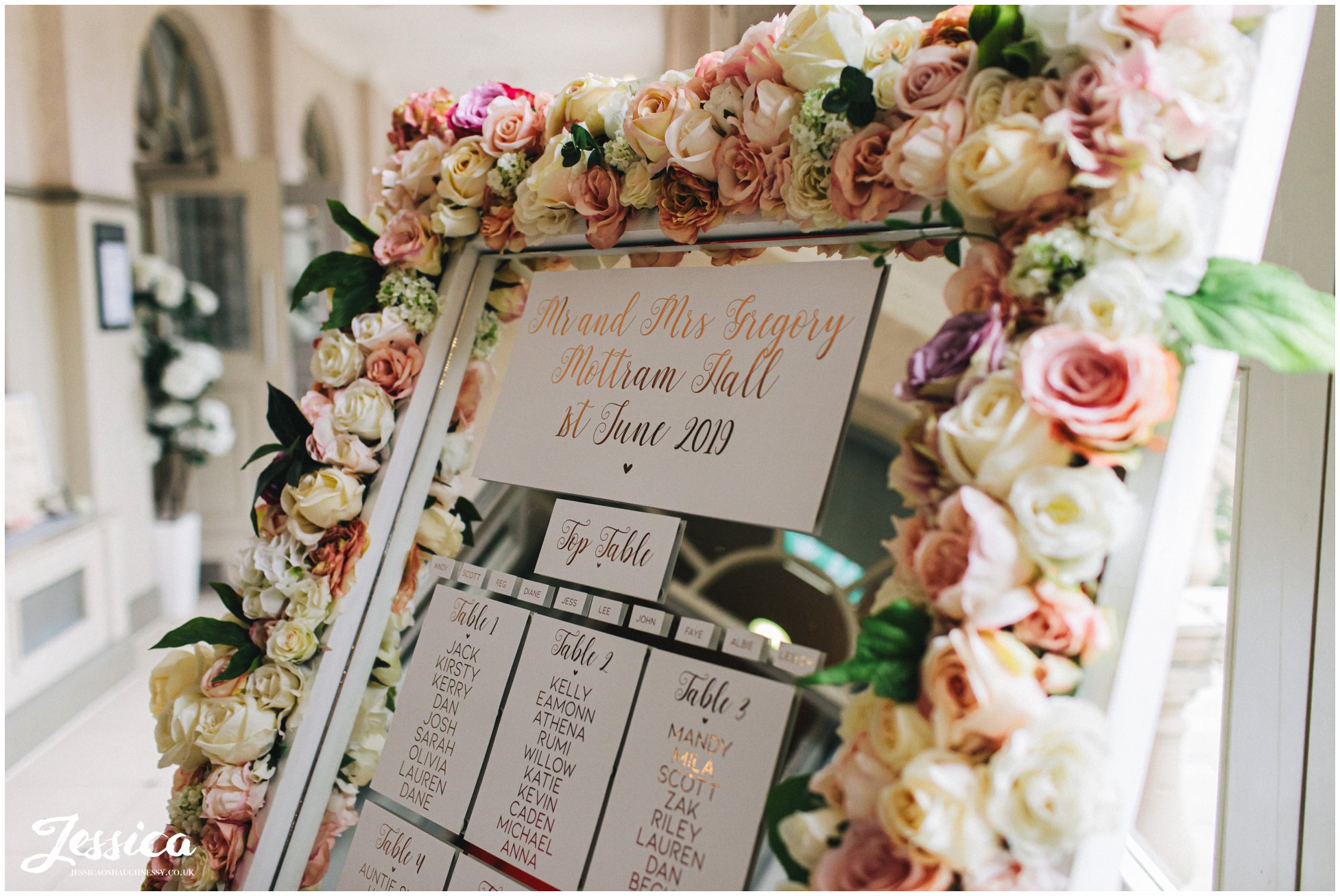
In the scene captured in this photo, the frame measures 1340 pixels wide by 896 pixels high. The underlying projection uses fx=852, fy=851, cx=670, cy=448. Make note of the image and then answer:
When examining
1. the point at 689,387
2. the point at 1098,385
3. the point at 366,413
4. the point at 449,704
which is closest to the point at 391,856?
the point at 449,704

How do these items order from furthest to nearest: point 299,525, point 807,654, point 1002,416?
point 299,525, point 807,654, point 1002,416

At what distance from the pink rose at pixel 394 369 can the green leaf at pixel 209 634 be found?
31 cm

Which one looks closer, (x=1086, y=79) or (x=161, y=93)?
(x=1086, y=79)

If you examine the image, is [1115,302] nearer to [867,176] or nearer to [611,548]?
[867,176]

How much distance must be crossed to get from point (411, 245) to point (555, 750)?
22.5 inches

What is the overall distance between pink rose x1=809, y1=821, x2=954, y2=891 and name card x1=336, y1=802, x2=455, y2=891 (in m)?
0.43

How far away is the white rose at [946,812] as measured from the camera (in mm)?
488

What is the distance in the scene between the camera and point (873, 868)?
0.53m

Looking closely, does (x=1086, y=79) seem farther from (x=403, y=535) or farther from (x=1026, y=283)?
(x=403, y=535)

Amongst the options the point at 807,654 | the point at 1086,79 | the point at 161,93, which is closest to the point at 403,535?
the point at 807,654

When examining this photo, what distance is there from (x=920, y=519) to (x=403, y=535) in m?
0.60

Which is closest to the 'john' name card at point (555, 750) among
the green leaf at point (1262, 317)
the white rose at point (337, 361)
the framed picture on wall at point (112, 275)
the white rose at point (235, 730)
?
the white rose at point (235, 730)

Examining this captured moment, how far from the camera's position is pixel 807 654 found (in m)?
0.67

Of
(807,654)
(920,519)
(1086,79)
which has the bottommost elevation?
(807,654)
